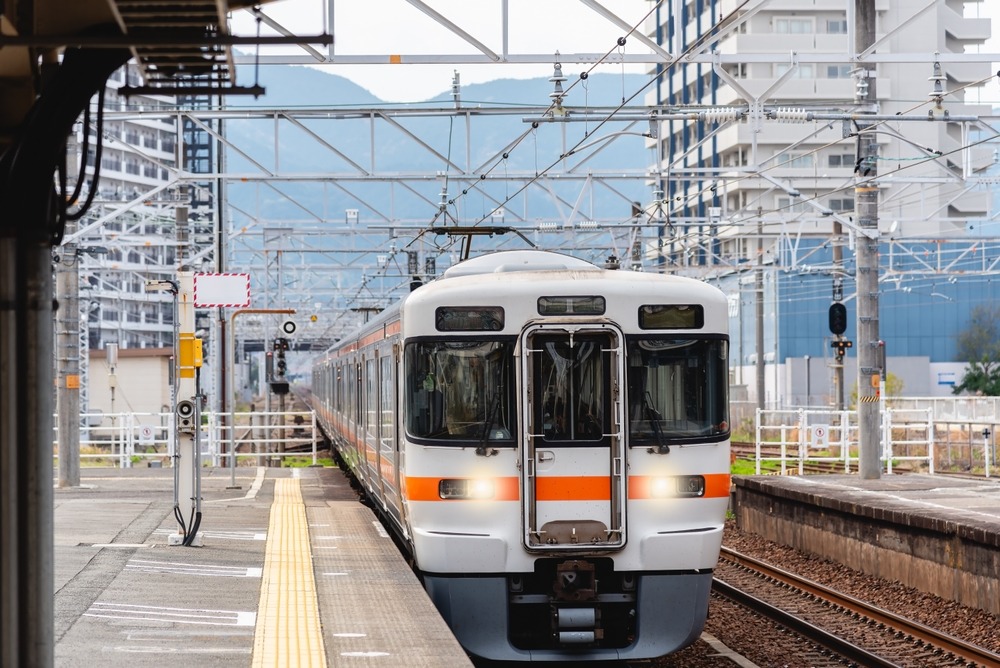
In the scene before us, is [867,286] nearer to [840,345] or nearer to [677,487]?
[677,487]

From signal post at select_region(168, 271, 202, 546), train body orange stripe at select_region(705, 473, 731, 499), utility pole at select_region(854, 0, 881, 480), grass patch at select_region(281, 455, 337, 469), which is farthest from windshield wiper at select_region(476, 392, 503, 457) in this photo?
grass patch at select_region(281, 455, 337, 469)

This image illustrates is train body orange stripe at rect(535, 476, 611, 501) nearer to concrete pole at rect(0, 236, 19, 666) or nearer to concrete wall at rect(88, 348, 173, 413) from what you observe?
concrete pole at rect(0, 236, 19, 666)

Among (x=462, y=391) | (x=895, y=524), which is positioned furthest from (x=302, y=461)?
(x=462, y=391)

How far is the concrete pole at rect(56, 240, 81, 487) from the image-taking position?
17.5 meters

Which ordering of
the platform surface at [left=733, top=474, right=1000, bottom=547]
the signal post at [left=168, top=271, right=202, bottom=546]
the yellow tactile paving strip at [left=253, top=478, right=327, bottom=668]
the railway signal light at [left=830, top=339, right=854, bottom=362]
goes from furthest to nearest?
1. the railway signal light at [left=830, top=339, right=854, bottom=362]
2. the platform surface at [left=733, top=474, right=1000, bottom=547]
3. the signal post at [left=168, top=271, right=202, bottom=546]
4. the yellow tactile paving strip at [left=253, top=478, right=327, bottom=668]

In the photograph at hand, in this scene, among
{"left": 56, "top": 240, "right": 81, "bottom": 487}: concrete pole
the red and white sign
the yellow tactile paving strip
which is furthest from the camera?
{"left": 56, "top": 240, "right": 81, "bottom": 487}: concrete pole

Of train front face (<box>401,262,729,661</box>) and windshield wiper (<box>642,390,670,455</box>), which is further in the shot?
windshield wiper (<box>642,390,670,455</box>)

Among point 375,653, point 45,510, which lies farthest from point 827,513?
point 45,510

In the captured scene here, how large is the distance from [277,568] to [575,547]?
9.42 feet

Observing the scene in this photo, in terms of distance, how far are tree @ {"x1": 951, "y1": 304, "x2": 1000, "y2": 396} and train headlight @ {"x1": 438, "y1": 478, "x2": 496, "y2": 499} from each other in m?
48.2

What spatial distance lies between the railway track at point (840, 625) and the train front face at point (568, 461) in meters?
1.76

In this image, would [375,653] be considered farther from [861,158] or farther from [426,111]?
[861,158]

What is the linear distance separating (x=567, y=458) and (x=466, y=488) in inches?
A: 25.5

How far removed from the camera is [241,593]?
920cm
